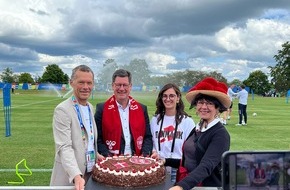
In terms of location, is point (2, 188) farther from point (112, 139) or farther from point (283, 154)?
point (283, 154)

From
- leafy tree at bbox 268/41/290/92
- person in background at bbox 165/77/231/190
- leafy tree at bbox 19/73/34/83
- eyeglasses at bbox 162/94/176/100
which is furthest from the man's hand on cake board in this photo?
leafy tree at bbox 19/73/34/83

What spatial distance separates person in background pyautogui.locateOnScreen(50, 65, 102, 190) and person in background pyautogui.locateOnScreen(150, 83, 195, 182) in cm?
95

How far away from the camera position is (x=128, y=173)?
264 centimetres

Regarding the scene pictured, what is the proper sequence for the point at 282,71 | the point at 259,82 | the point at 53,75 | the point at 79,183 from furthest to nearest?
1. the point at 259,82
2. the point at 53,75
3. the point at 282,71
4. the point at 79,183

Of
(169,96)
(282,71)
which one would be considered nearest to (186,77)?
(282,71)

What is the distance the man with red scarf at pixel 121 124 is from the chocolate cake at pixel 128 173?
2.69 feet

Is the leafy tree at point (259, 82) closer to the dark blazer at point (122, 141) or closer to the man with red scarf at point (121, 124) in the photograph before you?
the dark blazer at point (122, 141)

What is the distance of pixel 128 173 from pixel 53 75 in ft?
407

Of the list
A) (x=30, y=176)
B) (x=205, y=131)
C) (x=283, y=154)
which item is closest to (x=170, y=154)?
(x=205, y=131)

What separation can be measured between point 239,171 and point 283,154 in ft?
0.77

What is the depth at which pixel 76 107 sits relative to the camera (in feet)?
10.3

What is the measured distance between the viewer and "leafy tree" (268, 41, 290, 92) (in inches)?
3966

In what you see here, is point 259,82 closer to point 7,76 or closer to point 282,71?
point 282,71

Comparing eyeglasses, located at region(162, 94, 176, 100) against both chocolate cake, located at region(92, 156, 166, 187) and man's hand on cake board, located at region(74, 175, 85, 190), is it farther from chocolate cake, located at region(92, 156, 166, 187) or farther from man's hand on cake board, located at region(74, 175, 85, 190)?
man's hand on cake board, located at region(74, 175, 85, 190)
